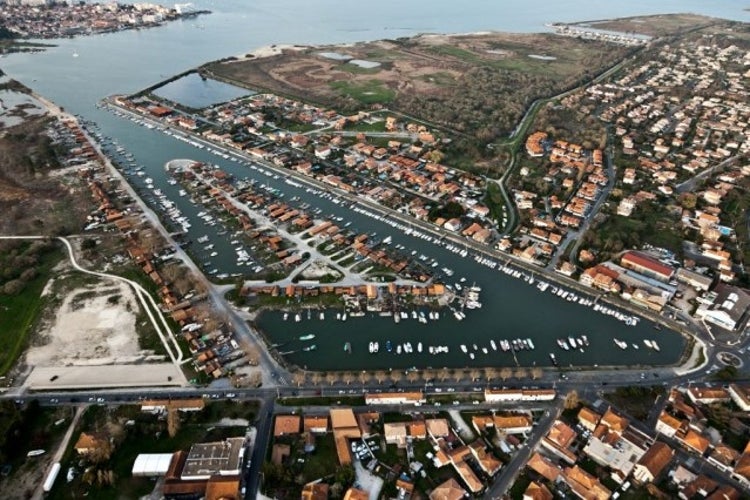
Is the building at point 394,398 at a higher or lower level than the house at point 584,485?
lower

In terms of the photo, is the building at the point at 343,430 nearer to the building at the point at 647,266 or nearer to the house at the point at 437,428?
the house at the point at 437,428

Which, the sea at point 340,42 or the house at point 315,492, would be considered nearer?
the house at point 315,492

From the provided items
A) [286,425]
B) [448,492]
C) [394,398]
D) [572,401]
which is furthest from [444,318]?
[286,425]

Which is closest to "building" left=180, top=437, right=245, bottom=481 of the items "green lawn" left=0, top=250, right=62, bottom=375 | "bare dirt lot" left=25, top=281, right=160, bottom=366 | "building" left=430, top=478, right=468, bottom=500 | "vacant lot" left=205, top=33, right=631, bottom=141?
"bare dirt lot" left=25, top=281, right=160, bottom=366

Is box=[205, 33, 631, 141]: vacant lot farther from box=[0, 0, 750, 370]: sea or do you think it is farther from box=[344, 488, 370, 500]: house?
box=[344, 488, 370, 500]: house

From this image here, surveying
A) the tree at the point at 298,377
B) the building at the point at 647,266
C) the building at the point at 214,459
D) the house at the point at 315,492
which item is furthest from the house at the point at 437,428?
the building at the point at 647,266

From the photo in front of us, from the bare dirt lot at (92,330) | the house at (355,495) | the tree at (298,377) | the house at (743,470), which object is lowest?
the bare dirt lot at (92,330)
